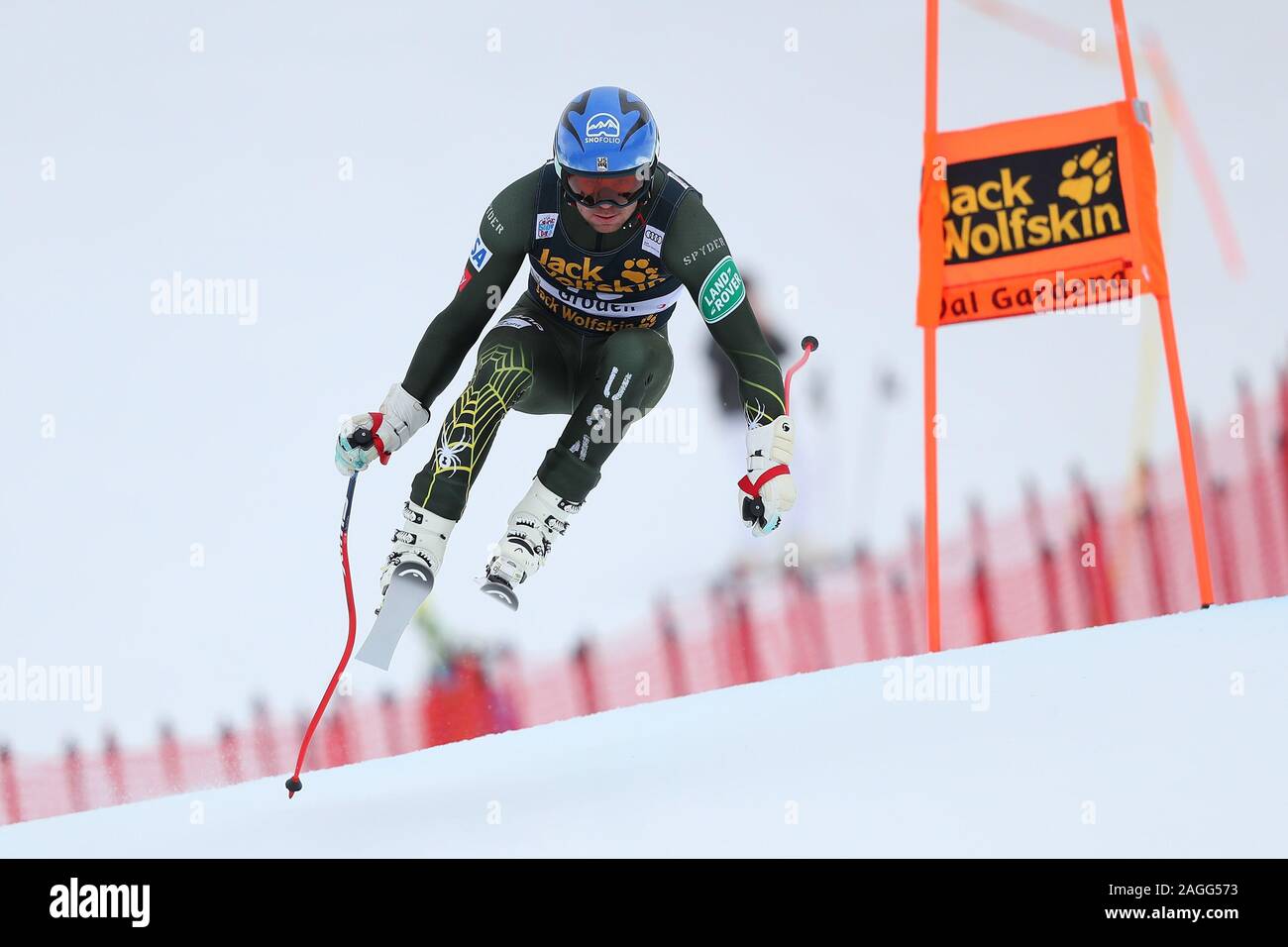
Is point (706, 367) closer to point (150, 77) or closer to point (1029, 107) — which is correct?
point (1029, 107)

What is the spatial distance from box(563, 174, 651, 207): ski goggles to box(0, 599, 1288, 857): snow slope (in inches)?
64.5

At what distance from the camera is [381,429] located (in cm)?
371

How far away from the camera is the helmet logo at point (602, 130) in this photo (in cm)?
347

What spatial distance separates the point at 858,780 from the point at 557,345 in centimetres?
163

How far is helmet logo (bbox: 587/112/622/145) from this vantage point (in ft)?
11.4
